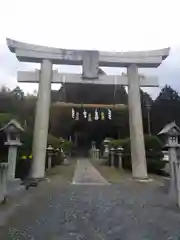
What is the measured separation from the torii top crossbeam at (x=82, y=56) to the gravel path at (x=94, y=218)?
6735 mm

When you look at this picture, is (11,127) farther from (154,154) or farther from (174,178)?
(154,154)

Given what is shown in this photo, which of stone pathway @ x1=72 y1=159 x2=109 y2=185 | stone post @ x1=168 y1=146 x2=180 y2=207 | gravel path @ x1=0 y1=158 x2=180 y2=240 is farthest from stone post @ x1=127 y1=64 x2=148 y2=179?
gravel path @ x1=0 y1=158 x2=180 y2=240

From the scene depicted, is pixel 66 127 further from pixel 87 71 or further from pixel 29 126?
pixel 87 71

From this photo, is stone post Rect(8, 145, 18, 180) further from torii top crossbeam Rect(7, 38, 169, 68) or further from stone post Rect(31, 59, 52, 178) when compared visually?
torii top crossbeam Rect(7, 38, 169, 68)

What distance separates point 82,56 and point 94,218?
968cm

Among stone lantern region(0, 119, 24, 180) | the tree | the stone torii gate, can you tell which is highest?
the tree

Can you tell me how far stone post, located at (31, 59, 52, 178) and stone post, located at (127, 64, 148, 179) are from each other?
3.51 meters

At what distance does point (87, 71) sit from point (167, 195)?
23.1ft

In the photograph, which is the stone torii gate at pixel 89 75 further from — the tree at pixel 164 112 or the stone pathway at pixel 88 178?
the tree at pixel 164 112

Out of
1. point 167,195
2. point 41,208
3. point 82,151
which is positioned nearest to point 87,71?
point 167,195

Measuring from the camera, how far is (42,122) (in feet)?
47.1

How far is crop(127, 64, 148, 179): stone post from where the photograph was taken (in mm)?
14591

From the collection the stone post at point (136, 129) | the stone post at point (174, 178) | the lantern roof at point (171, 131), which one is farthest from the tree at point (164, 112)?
the stone post at point (174, 178)

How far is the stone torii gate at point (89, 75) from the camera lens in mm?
14453
